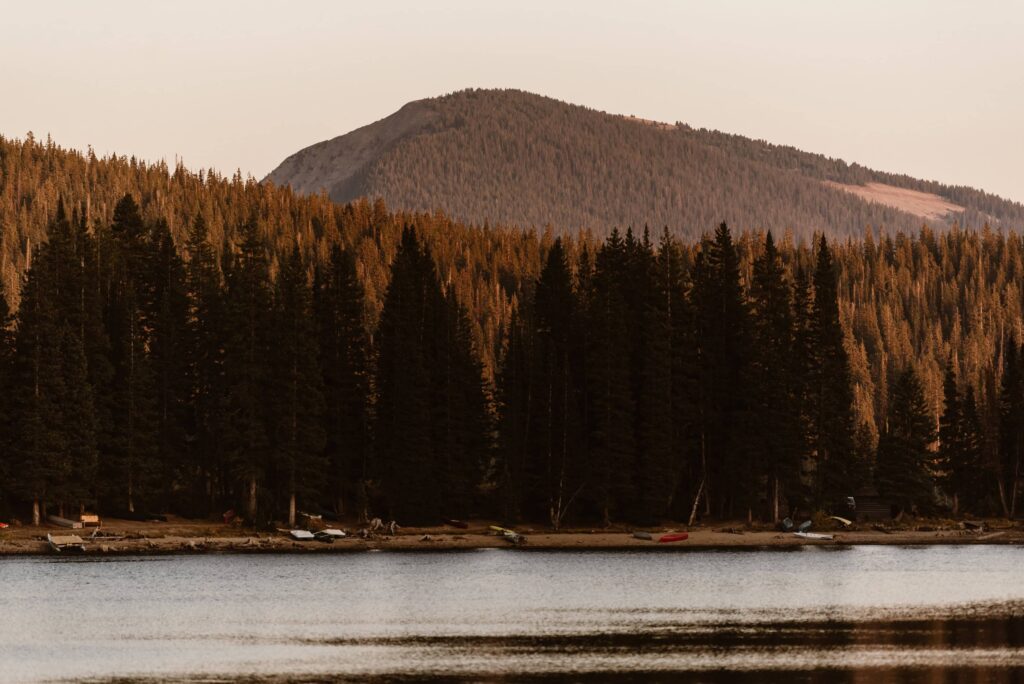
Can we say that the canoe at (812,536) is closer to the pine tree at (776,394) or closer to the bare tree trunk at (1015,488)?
the pine tree at (776,394)

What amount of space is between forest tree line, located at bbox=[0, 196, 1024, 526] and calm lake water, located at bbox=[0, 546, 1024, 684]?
41.0 ft

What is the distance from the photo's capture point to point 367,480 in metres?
125

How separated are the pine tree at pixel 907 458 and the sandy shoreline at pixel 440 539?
3710 mm

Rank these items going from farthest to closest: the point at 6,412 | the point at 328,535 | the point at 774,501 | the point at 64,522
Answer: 1. the point at 774,501
2. the point at 328,535
3. the point at 64,522
4. the point at 6,412

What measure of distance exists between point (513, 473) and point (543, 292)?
16.0 metres

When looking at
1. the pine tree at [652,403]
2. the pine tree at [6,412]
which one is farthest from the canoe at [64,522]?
the pine tree at [652,403]

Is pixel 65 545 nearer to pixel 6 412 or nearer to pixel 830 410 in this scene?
pixel 6 412

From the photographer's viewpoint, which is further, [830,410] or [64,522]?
[830,410]

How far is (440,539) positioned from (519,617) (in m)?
42.0

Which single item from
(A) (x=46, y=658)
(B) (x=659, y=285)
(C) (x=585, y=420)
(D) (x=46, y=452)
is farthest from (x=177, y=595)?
(B) (x=659, y=285)

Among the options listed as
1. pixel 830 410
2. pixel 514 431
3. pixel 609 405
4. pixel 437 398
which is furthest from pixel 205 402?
pixel 830 410

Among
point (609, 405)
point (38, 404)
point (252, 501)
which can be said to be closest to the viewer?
point (38, 404)

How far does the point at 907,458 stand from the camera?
420 ft

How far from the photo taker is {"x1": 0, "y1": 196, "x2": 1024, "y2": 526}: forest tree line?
379 ft
